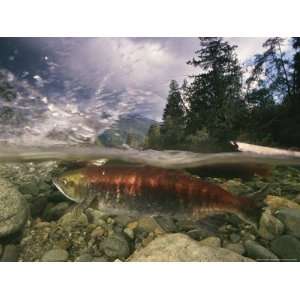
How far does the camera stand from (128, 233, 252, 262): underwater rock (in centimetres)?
280

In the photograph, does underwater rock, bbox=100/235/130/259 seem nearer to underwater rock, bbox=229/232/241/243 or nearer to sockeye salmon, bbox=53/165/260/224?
sockeye salmon, bbox=53/165/260/224

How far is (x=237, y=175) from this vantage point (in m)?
2.95

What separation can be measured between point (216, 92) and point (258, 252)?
127 centimetres

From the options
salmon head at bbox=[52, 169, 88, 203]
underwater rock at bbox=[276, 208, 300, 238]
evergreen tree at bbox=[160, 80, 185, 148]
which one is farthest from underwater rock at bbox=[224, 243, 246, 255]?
salmon head at bbox=[52, 169, 88, 203]

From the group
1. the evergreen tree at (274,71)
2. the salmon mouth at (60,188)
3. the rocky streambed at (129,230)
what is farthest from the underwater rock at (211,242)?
the evergreen tree at (274,71)

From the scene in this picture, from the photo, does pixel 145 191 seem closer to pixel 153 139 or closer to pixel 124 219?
pixel 124 219

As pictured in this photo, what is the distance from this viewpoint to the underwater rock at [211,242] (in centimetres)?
285

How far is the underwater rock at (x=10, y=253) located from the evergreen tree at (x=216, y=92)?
1.61 m

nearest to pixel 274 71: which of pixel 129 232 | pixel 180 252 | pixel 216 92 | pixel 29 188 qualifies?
pixel 216 92

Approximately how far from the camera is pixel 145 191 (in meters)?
2.98

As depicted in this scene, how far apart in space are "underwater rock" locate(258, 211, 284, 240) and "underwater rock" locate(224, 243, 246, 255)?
17cm
